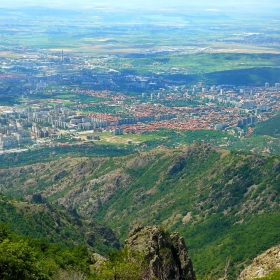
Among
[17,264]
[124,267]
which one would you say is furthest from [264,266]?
[17,264]

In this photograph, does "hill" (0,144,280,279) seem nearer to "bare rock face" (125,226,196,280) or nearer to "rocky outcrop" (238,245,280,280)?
"bare rock face" (125,226,196,280)

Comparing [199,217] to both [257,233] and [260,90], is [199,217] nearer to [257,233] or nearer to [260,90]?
[257,233]

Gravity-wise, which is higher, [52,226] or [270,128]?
[52,226]

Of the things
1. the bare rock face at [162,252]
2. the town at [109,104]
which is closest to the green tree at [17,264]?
the bare rock face at [162,252]

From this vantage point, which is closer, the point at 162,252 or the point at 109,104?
the point at 162,252

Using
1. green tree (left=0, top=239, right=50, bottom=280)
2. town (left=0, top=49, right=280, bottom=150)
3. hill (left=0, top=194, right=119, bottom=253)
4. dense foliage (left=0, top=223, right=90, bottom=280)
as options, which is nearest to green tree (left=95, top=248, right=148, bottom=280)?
dense foliage (left=0, top=223, right=90, bottom=280)

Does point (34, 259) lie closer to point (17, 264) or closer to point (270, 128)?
point (17, 264)
